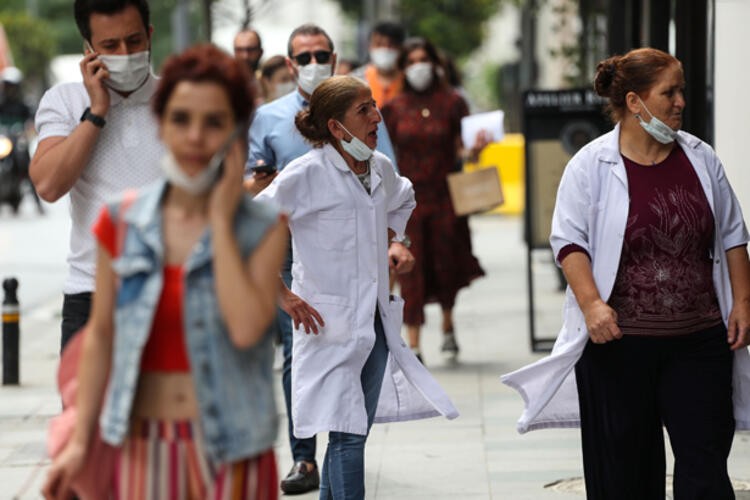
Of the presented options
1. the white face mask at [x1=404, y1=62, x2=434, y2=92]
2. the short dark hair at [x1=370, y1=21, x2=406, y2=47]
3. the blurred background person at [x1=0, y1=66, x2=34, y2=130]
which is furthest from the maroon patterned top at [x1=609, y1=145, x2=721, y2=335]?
the blurred background person at [x1=0, y1=66, x2=34, y2=130]

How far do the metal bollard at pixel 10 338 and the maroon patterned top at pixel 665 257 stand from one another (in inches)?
215

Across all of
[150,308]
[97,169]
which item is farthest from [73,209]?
[150,308]

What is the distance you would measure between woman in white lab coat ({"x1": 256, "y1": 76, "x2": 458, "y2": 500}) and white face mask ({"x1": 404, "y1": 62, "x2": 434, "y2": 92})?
181 inches

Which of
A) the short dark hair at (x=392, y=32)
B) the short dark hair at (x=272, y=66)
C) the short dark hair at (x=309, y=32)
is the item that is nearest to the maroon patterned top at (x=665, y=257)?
the short dark hair at (x=309, y=32)

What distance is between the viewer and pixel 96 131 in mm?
4691

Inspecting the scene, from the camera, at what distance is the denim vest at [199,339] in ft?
11.2

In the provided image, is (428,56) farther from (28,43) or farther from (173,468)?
(28,43)

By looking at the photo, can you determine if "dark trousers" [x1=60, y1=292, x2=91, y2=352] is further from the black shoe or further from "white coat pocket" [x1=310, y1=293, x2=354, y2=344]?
the black shoe

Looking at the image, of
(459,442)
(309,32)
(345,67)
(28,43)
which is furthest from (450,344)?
(28,43)

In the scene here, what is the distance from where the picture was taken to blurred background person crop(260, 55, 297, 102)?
32.7 ft

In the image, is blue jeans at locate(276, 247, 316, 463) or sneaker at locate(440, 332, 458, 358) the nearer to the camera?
blue jeans at locate(276, 247, 316, 463)

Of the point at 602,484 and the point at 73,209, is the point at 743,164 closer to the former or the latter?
the point at 602,484

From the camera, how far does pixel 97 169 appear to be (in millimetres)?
4777

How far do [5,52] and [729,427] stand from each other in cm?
5356
